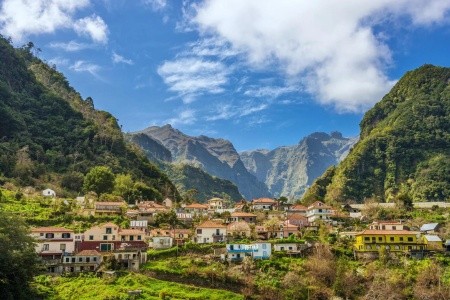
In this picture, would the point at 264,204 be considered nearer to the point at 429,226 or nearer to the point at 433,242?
the point at 429,226

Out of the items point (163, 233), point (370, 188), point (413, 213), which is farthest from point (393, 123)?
point (163, 233)

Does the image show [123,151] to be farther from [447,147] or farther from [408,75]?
[408,75]

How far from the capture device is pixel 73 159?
121812 mm

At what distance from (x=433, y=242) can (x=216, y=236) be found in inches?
1189

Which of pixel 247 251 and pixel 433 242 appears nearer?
pixel 247 251

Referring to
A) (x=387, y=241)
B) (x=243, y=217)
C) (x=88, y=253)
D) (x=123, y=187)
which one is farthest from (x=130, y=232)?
(x=387, y=241)

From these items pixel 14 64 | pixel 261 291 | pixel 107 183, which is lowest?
pixel 261 291

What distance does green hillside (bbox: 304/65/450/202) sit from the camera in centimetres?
13688

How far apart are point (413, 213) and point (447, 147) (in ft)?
195

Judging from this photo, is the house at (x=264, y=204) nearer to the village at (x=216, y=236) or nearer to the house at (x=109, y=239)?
the village at (x=216, y=236)

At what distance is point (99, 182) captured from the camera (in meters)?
100

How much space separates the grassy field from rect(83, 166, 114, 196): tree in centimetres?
3968

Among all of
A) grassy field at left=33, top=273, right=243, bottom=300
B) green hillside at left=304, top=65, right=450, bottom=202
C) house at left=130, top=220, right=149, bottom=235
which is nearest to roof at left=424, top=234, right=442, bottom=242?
grassy field at left=33, top=273, right=243, bottom=300

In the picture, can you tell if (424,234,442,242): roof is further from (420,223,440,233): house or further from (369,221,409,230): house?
(420,223,440,233): house
